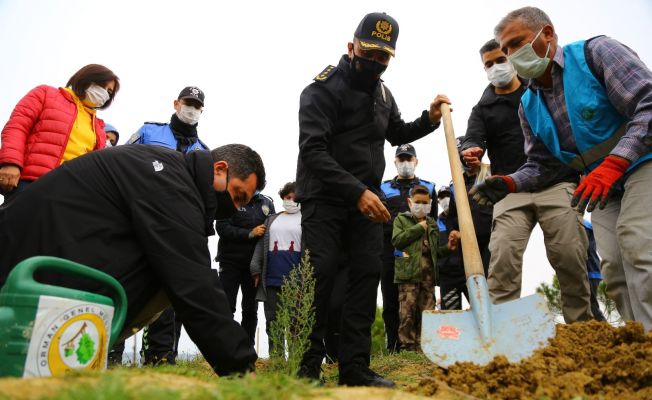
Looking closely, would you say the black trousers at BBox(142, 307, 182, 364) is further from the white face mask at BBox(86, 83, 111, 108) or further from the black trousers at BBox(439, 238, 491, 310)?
the black trousers at BBox(439, 238, 491, 310)

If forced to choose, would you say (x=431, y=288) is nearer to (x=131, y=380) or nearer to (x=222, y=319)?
(x=222, y=319)

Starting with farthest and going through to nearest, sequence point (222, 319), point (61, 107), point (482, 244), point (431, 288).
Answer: point (431, 288)
point (482, 244)
point (61, 107)
point (222, 319)

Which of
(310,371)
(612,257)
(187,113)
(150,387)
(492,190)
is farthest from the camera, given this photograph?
(187,113)

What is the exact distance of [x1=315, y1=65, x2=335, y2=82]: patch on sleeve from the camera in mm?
3994

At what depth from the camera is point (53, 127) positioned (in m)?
4.33

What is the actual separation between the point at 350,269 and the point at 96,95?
2624 millimetres

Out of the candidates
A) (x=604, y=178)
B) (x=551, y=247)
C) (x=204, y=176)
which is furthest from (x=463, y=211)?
(x=204, y=176)

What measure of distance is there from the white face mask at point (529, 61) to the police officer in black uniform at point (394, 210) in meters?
2.48

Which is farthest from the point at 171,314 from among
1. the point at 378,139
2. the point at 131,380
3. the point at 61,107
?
the point at 131,380

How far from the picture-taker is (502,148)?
4926mm

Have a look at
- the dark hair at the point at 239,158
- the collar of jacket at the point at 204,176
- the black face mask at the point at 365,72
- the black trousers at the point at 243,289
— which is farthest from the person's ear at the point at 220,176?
the black trousers at the point at 243,289

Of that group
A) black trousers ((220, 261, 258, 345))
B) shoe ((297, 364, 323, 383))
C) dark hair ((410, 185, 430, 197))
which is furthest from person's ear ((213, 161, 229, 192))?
dark hair ((410, 185, 430, 197))

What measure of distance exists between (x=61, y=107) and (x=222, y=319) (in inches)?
112

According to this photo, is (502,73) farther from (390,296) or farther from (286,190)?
(286,190)
